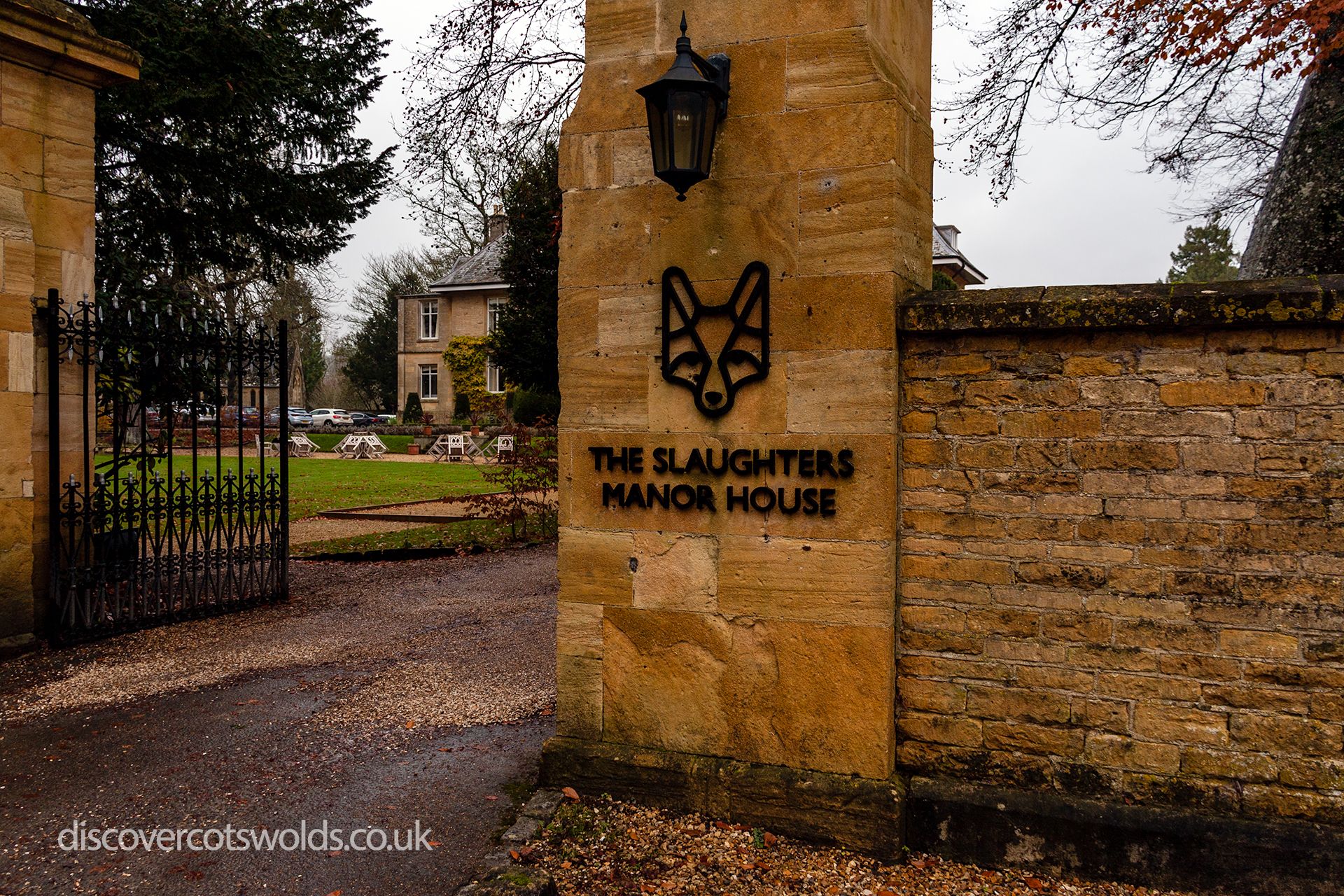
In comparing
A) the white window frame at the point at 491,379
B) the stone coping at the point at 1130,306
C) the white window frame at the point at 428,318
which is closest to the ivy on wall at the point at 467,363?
the white window frame at the point at 491,379

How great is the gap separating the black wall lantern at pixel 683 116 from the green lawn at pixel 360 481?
32.9ft

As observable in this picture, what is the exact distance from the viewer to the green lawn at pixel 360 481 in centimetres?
1630

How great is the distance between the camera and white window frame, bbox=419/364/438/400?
141 feet

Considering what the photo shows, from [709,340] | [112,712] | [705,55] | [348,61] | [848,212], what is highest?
[348,61]

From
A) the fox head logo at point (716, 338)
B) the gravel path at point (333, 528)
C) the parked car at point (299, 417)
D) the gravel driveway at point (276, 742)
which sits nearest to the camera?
the gravel driveway at point (276, 742)

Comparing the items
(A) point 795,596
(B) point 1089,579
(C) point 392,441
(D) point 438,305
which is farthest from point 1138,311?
(D) point 438,305

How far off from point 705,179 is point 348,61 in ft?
Result: 34.6

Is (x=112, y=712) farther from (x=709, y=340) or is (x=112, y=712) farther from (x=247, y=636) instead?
(x=709, y=340)

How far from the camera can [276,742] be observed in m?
4.74

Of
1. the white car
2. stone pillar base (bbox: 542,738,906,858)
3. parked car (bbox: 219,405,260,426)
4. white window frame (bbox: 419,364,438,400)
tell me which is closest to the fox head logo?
stone pillar base (bbox: 542,738,906,858)

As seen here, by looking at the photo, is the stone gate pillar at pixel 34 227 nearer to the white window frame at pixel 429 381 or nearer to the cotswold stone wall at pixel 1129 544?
the cotswold stone wall at pixel 1129 544

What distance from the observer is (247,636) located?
277 inches

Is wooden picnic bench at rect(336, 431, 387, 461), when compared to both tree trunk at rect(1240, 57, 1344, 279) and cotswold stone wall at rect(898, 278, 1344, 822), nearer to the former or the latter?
tree trunk at rect(1240, 57, 1344, 279)

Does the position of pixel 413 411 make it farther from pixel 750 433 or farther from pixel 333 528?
pixel 750 433
